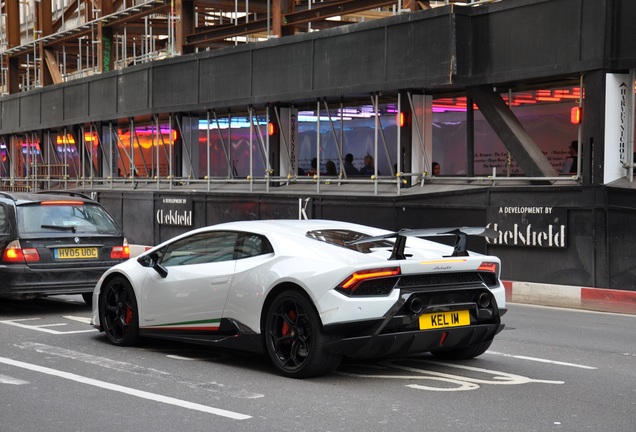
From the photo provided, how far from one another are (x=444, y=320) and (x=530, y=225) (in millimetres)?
8499

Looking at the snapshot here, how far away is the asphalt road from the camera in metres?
6.53

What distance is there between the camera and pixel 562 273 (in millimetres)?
15531

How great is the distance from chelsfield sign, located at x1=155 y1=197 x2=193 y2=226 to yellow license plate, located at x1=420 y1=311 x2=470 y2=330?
17876mm

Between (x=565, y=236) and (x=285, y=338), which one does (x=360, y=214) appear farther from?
(x=285, y=338)

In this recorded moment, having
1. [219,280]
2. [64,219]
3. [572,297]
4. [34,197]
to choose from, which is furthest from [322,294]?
[572,297]

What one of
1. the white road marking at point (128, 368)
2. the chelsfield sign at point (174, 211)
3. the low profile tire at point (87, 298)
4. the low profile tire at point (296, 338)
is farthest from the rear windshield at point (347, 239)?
the chelsfield sign at point (174, 211)

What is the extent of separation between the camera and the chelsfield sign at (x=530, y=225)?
15586 millimetres

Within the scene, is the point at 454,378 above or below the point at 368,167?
below

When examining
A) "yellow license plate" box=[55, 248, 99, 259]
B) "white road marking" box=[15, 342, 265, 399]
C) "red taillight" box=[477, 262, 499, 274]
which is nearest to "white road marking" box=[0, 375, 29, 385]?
"white road marking" box=[15, 342, 265, 399]

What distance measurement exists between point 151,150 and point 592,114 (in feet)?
54.2

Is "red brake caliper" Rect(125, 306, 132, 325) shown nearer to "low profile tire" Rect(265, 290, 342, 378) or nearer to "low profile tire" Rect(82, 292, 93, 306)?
"low profile tire" Rect(265, 290, 342, 378)

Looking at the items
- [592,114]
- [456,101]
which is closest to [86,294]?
[592,114]

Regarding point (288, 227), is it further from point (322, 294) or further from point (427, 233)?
point (427, 233)

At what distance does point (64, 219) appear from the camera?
12.8 m
